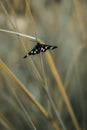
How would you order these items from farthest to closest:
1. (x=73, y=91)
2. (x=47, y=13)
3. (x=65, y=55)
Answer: (x=47, y=13)
(x=65, y=55)
(x=73, y=91)

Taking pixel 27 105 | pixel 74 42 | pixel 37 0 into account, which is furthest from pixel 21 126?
pixel 37 0

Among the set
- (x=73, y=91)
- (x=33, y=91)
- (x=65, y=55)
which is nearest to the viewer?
(x=73, y=91)

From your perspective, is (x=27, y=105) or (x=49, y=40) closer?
(x=27, y=105)

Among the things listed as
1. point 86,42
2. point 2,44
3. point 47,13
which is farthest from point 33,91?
point 47,13

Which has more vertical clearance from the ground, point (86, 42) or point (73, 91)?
point (86, 42)

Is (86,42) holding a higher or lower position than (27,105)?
higher

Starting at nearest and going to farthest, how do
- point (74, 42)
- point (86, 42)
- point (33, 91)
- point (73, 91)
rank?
point (86, 42) → point (73, 91) → point (33, 91) → point (74, 42)

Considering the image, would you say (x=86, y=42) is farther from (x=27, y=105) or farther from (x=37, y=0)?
(x=37, y=0)

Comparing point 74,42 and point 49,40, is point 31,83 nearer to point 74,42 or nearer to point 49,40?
point 49,40

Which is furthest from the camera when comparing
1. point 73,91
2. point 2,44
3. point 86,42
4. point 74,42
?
point 2,44
